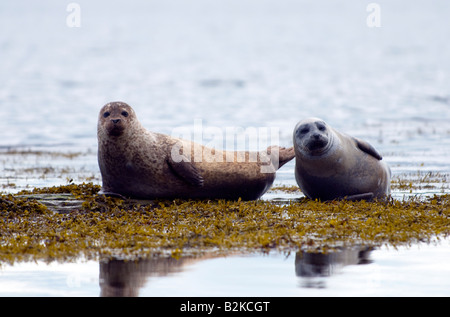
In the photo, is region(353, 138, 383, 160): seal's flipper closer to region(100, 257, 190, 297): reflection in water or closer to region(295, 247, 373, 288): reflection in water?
region(295, 247, 373, 288): reflection in water

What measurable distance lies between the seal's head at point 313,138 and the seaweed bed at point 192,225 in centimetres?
64

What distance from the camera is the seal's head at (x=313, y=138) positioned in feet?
32.3

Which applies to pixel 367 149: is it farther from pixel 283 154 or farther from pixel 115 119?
pixel 115 119

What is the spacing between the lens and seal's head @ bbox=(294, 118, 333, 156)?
985cm

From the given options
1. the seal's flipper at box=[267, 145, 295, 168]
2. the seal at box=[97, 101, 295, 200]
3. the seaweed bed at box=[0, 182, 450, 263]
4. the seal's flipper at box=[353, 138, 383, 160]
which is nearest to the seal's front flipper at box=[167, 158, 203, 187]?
the seal at box=[97, 101, 295, 200]

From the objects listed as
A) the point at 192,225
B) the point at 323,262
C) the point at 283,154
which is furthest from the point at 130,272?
the point at 283,154

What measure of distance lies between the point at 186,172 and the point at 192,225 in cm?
179

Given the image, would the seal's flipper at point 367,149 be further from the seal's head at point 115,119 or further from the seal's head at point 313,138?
the seal's head at point 115,119

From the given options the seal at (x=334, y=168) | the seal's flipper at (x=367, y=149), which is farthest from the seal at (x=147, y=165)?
the seal's flipper at (x=367, y=149)

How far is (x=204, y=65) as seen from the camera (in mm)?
58875

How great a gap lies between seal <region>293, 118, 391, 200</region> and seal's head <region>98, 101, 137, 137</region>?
2025 mm
